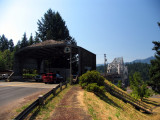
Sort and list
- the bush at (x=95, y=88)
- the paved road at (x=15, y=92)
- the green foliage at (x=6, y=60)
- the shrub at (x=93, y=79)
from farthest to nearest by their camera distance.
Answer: the green foliage at (x=6, y=60) < the shrub at (x=93, y=79) < the bush at (x=95, y=88) < the paved road at (x=15, y=92)

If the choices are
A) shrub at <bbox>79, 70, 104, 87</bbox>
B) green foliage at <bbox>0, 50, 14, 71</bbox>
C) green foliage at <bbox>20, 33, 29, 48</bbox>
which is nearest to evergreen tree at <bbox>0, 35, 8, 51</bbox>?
green foliage at <bbox>20, 33, 29, 48</bbox>

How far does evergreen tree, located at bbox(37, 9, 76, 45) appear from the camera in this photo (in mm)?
49844

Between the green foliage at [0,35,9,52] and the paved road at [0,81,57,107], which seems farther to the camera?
the green foliage at [0,35,9,52]

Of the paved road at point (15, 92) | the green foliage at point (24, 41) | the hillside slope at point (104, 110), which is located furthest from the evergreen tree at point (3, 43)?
the hillside slope at point (104, 110)

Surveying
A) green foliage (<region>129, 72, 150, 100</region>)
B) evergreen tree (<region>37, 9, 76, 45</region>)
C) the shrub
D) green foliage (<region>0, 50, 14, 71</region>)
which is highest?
evergreen tree (<region>37, 9, 76, 45</region>)

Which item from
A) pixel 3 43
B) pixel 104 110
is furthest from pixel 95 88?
Result: pixel 3 43

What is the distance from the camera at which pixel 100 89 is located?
1374 centimetres

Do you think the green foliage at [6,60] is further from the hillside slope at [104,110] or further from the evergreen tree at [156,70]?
the evergreen tree at [156,70]

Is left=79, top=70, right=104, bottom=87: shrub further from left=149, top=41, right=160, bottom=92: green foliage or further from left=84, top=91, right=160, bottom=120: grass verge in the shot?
left=149, top=41, right=160, bottom=92: green foliage

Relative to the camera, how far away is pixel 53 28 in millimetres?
52594

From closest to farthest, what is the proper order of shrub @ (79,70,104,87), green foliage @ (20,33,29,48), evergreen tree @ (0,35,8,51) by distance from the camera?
shrub @ (79,70,104,87)
green foliage @ (20,33,29,48)
evergreen tree @ (0,35,8,51)

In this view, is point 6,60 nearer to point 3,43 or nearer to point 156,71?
point 3,43

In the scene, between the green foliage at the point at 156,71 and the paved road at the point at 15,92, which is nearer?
the paved road at the point at 15,92

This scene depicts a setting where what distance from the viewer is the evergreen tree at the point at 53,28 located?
49.8 m
